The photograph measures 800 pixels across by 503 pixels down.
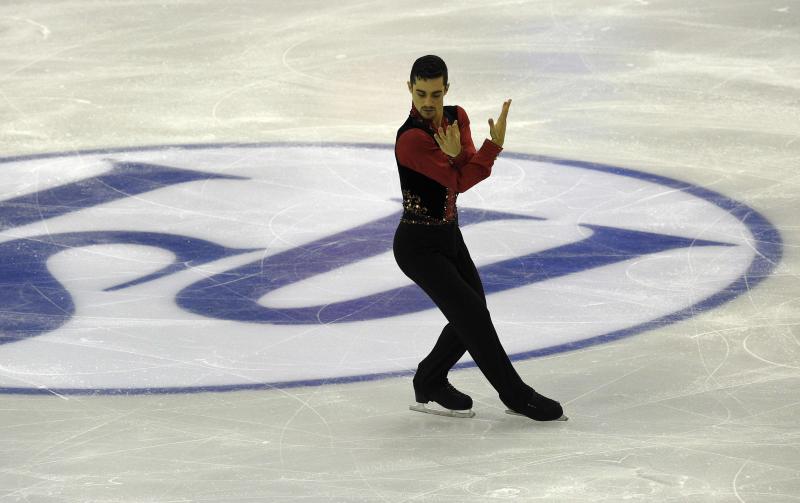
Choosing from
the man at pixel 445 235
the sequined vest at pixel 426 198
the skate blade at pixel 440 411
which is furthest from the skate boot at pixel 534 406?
the sequined vest at pixel 426 198

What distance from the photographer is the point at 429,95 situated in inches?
211

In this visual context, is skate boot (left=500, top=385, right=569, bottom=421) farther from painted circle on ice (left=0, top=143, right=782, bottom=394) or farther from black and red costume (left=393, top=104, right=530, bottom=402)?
painted circle on ice (left=0, top=143, right=782, bottom=394)

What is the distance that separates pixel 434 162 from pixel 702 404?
1485 millimetres

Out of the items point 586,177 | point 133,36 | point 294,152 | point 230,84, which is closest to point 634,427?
point 586,177

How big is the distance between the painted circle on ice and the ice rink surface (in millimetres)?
27

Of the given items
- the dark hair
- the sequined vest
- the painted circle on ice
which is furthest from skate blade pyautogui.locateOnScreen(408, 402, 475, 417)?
the dark hair

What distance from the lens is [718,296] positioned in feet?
23.9

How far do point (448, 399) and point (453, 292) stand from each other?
484mm

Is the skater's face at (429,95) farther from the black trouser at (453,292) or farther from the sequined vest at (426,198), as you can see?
the black trouser at (453,292)

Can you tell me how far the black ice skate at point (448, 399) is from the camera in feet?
19.0

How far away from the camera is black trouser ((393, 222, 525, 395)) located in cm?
555

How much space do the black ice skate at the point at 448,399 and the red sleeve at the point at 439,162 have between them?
86cm

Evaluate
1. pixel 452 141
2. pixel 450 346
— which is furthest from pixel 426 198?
pixel 450 346

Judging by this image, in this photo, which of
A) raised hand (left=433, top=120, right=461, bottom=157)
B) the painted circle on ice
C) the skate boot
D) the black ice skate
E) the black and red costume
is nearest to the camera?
raised hand (left=433, top=120, right=461, bottom=157)
